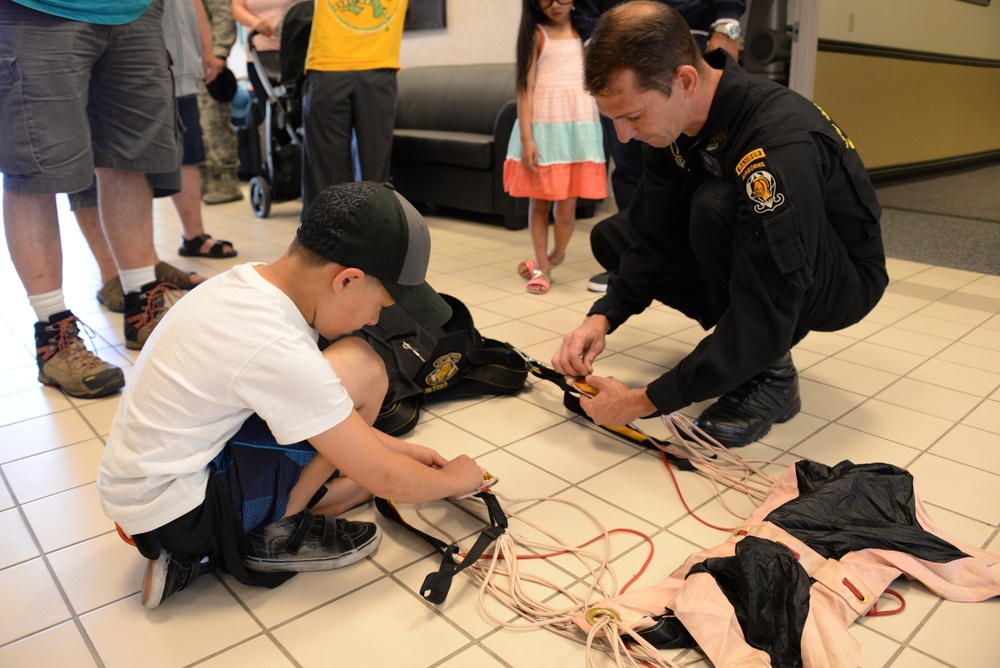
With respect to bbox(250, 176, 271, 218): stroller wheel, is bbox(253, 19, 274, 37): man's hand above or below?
above

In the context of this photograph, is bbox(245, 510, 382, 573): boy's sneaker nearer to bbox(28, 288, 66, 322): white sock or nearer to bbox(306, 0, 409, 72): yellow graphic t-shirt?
bbox(28, 288, 66, 322): white sock

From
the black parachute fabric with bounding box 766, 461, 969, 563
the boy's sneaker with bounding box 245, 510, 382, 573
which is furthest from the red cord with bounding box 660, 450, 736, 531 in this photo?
the boy's sneaker with bounding box 245, 510, 382, 573

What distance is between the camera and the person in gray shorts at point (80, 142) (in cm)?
177

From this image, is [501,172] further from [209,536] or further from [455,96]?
[209,536]

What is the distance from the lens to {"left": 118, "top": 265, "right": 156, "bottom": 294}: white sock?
2234mm

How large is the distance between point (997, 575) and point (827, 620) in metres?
0.34

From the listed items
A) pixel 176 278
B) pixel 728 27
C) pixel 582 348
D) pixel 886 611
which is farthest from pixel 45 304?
pixel 728 27

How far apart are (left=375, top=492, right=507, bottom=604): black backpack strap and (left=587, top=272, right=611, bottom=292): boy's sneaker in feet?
5.02

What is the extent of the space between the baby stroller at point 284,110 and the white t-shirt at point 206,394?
9.79 feet

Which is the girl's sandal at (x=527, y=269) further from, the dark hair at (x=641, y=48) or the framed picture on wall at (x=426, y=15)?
the framed picture on wall at (x=426, y=15)

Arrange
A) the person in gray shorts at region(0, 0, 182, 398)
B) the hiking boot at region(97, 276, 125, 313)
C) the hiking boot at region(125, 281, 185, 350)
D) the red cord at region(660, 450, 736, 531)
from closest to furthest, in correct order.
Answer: the red cord at region(660, 450, 736, 531) < the person in gray shorts at region(0, 0, 182, 398) < the hiking boot at region(125, 281, 185, 350) < the hiking boot at region(97, 276, 125, 313)

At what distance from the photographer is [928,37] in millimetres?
3520

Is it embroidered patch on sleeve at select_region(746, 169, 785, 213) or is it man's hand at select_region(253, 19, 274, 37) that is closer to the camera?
embroidered patch on sleeve at select_region(746, 169, 785, 213)

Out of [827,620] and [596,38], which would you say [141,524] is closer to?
[827,620]
